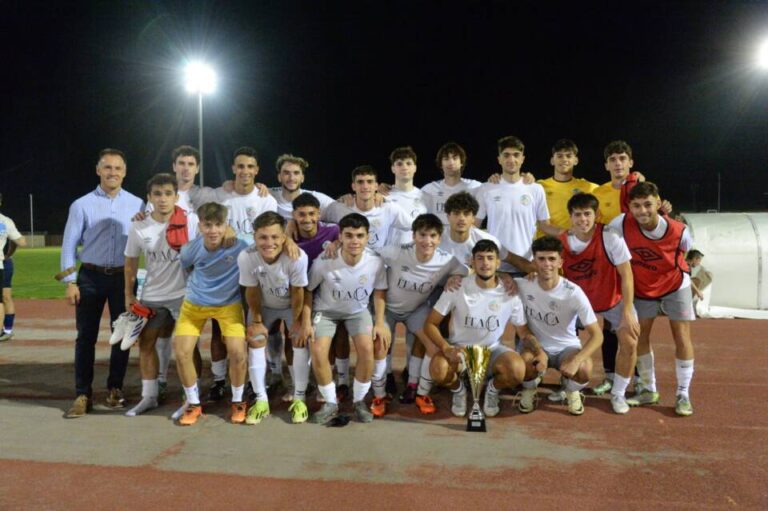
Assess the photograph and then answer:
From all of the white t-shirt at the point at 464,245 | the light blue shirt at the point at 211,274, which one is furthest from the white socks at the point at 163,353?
the white t-shirt at the point at 464,245

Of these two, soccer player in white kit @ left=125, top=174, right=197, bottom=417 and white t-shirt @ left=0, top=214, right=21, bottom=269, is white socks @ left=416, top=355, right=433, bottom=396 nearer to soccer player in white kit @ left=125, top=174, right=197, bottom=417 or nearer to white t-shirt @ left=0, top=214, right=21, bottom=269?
soccer player in white kit @ left=125, top=174, right=197, bottom=417

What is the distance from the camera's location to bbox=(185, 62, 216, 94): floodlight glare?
594 inches

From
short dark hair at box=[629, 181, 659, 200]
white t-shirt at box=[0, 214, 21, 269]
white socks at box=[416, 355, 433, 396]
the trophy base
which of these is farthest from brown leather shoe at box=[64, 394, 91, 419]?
short dark hair at box=[629, 181, 659, 200]

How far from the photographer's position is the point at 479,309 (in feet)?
15.4

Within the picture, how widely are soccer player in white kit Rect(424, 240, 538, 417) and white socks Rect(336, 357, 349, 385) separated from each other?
35.8 inches

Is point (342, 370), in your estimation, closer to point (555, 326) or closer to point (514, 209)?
point (555, 326)

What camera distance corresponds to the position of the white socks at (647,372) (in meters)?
4.94

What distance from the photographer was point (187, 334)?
15.0 ft

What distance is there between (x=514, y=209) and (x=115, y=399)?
3.95 meters

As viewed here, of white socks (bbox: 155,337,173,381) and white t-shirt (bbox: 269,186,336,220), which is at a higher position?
white t-shirt (bbox: 269,186,336,220)

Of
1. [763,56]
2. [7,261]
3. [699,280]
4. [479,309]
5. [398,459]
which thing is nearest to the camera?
[398,459]

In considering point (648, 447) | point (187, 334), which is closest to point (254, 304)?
point (187, 334)

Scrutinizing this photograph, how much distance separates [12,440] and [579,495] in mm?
3783

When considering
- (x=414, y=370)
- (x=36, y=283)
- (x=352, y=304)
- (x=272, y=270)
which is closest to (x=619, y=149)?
(x=414, y=370)
